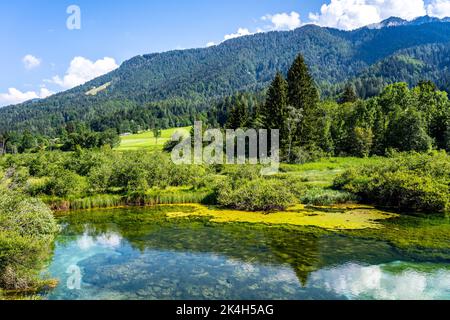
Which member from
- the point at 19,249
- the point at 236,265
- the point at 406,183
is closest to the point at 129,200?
the point at 236,265

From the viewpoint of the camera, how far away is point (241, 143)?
72250mm

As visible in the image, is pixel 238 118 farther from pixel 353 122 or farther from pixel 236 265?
pixel 236 265

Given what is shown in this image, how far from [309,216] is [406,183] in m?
9.51

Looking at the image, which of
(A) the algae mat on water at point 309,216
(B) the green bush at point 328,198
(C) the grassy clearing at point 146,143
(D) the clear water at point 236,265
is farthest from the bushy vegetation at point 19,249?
(C) the grassy clearing at point 146,143

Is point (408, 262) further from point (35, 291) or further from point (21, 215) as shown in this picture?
point (21, 215)

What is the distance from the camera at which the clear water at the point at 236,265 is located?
18.8 meters

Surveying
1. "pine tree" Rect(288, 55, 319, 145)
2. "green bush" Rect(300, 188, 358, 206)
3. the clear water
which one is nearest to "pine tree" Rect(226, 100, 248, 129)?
"pine tree" Rect(288, 55, 319, 145)

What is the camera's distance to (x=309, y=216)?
110ft

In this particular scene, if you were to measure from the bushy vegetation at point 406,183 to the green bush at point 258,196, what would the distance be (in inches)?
298

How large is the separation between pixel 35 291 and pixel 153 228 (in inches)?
505

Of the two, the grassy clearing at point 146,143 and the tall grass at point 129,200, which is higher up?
the grassy clearing at point 146,143

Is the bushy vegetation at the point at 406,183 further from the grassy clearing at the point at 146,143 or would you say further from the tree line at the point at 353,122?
the grassy clearing at the point at 146,143

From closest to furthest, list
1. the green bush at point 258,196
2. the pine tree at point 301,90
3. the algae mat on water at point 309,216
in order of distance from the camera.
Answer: the algae mat on water at point 309,216 → the green bush at point 258,196 → the pine tree at point 301,90
